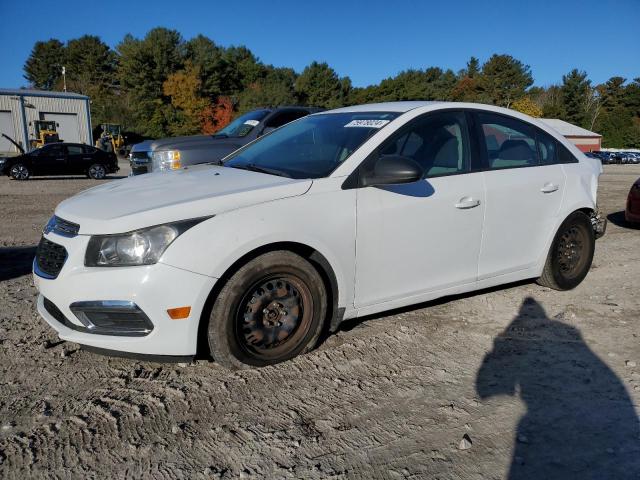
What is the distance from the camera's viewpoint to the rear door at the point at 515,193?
3.84 m

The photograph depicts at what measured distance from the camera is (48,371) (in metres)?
3.04

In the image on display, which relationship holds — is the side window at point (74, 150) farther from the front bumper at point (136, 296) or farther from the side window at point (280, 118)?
the front bumper at point (136, 296)

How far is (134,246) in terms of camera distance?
2656mm

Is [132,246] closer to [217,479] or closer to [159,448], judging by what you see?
[159,448]

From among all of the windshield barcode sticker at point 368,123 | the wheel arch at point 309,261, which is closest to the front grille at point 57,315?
the wheel arch at point 309,261

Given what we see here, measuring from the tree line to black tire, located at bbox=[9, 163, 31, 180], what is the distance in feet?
123

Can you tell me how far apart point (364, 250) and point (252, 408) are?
1.19 meters

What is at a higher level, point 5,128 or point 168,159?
point 5,128

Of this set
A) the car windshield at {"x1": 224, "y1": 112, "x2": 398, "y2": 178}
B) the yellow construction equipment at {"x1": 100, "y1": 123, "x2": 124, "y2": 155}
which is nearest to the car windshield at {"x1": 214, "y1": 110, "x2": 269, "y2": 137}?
the car windshield at {"x1": 224, "y1": 112, "x2": 398, "y2": 178}

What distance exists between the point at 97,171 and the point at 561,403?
2084 cm

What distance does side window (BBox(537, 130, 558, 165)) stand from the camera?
431cm

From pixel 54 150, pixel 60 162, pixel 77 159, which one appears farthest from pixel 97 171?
pixel 54 150

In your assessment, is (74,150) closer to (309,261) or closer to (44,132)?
(309,261)

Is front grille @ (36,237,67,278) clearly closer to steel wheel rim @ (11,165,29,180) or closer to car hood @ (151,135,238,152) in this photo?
car hood @ (151,135,238,152)
